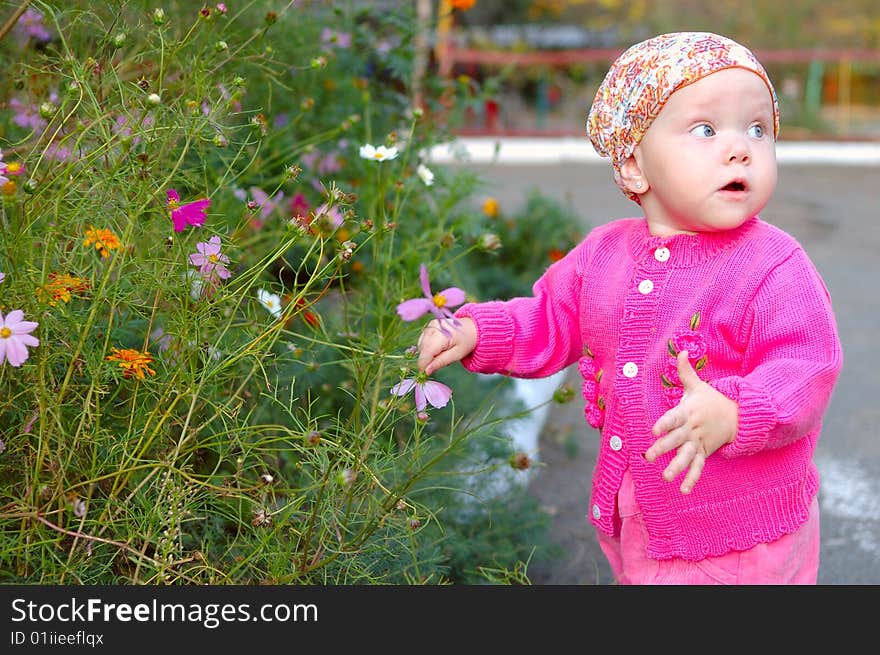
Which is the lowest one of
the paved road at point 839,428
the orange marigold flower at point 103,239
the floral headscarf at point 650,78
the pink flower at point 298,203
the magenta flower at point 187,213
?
the paved road at point 839,428

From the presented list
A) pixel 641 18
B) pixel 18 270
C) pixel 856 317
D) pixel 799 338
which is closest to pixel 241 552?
pixel 18 270

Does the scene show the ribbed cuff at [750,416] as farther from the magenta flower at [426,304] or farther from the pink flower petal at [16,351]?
the pink flower petal at [16,351]

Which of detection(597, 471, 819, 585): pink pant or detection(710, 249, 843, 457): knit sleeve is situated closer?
detection(710, 249, 843, 457): knit sleeve

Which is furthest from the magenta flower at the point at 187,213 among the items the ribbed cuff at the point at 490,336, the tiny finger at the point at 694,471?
the tiny finger at the point at 694,471

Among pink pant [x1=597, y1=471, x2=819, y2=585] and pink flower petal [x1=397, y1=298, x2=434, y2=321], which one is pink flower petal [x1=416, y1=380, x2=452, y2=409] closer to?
pink flower petal [x1=397, y1=298, x2=434, y2=321]

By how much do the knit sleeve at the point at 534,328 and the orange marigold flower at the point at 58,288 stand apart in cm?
64

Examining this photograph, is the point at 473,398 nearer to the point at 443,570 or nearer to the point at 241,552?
the point at 443,570

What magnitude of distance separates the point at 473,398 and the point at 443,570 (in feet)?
3.81

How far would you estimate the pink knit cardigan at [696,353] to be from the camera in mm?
1654

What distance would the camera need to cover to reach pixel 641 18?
19.6 m

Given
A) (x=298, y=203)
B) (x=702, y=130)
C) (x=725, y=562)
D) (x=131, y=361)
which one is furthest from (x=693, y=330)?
(x=298, y=203)

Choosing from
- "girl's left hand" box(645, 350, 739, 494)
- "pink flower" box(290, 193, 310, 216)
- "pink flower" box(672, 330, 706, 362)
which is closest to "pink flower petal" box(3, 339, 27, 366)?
"girl's left hand" box(645, 350, 739, 494)

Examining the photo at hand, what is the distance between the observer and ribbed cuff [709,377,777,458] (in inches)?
61.5

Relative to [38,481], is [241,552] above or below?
below
